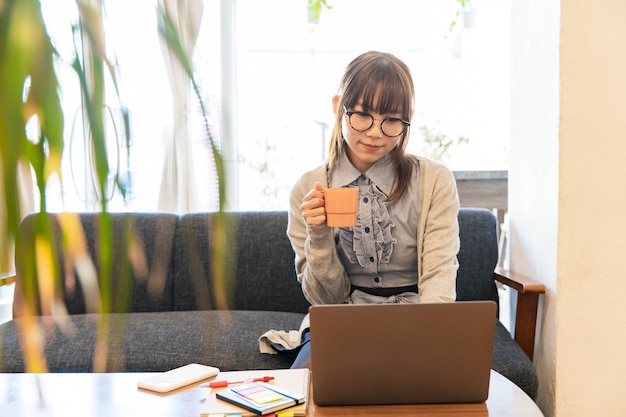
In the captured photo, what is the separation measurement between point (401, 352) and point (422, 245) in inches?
32.9

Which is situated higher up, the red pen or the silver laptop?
the silver laptop

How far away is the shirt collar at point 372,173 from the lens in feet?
6.36

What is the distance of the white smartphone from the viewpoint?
1.34 meters

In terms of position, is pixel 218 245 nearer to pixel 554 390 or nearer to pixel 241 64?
pixel 554 390

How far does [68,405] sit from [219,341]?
2.92 feet

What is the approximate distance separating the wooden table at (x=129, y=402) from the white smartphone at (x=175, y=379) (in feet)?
0.06

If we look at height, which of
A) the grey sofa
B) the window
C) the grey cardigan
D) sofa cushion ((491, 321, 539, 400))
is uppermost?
the window

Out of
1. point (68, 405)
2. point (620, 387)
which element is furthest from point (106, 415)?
point (620, 387)

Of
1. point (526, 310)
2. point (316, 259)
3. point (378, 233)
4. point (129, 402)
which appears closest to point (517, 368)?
point (526, 310)

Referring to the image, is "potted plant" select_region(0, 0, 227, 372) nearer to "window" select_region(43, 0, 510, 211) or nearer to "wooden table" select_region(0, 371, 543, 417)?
"wooden table" select_region(0, 371, 543, 417)

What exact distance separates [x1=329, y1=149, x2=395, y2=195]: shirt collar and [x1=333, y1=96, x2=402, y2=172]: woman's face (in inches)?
2.5

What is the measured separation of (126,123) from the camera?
0.28 meters

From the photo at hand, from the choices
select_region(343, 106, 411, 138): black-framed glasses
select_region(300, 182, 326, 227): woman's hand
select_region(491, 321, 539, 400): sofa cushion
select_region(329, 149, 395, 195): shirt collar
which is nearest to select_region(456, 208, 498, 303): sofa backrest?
select_region(491, 321, 539, 400): sofa cushion

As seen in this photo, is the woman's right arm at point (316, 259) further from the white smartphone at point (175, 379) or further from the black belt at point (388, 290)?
the white smartphone at point (175, 379)
